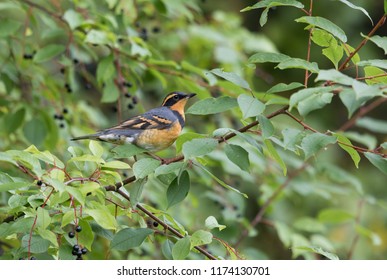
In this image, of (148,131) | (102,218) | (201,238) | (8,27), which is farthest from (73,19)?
(201,238)

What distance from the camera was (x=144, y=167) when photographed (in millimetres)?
3270

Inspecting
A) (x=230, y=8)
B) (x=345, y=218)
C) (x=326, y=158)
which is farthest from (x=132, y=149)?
(x=230, y=8)

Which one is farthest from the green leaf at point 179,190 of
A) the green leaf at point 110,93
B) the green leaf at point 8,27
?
the green leaf at point 8,27

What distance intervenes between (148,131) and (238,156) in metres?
1.41

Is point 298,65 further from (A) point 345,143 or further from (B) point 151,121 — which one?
(B) point 151,121

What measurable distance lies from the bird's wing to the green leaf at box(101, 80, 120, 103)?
524 millimetres

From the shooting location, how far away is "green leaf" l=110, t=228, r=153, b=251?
3.37m

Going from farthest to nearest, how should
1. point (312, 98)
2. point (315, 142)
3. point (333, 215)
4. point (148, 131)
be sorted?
point (333, 215) → point (148, 131) → point (315, 142) → point (312, 98)

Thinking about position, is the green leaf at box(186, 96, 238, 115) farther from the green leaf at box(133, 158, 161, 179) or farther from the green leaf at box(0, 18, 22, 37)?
the green leaf at box(0, 18, 22, 37)

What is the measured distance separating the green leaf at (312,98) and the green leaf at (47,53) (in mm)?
2923

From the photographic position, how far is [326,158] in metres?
10.1

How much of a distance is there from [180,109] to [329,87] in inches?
94.8

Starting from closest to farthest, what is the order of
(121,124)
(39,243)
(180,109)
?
(39,243) → (121,124) → (180,109)

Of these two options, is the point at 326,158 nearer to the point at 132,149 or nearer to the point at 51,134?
the point at 51,134
